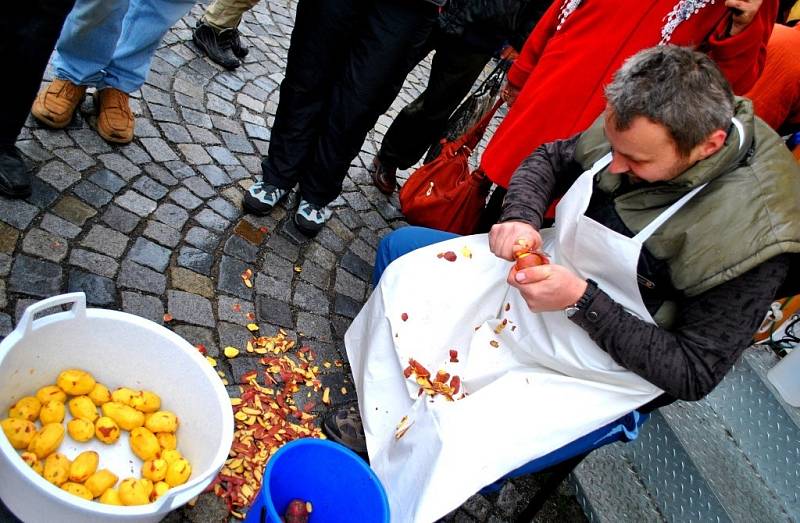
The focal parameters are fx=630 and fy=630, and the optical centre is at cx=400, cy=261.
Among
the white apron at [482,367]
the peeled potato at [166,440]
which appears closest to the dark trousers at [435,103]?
the white apron at [482,367]

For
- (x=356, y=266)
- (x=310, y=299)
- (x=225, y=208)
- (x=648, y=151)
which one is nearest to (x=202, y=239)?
(x=225, y=208)

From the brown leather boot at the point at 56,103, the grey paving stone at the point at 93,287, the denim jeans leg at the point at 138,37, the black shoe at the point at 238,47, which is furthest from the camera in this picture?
the black shoe at the point at 238,47

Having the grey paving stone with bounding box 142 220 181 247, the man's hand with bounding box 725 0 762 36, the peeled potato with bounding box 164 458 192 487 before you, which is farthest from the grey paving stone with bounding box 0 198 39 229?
the man's hand with bounding box 725 0 762 36

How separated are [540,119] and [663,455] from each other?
5.45 feet

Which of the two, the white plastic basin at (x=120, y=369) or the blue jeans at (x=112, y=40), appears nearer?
the white plastic basin at (x=120, y=369)

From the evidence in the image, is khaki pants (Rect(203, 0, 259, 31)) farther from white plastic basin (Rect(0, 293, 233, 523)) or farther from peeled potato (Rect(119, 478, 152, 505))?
peeled potato (Rect(119, 478, 152, 505))

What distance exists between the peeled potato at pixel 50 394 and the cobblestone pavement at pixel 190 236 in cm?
45

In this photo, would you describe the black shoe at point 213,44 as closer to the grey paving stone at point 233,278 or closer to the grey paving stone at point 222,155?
the grey paving stone at point 222,155

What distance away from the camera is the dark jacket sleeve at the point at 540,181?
2.31 metres

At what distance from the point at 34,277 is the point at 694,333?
7.95 feet

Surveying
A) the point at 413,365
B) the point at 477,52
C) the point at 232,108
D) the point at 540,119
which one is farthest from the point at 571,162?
the point at 232,108

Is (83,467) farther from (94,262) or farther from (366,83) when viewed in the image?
(366,83)

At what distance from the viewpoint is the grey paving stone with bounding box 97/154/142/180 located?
320 centimetres

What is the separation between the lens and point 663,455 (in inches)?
116
